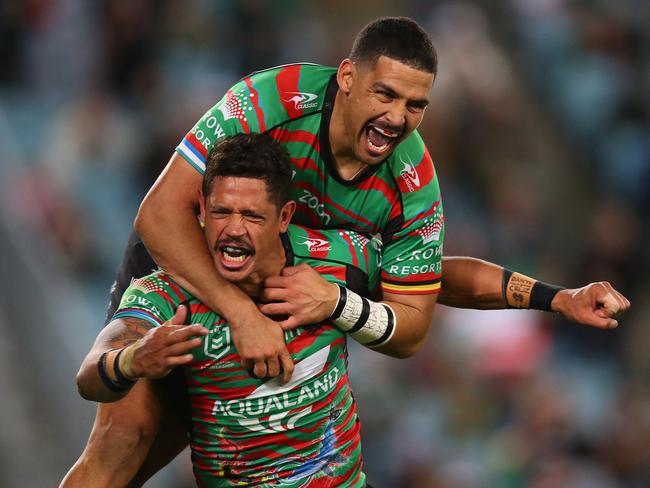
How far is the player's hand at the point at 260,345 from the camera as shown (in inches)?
171

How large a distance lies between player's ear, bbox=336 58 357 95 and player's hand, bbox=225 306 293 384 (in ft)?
2.90

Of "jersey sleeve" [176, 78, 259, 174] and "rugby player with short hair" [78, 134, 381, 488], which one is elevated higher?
"jersey sleeve" [176, 78, 259, 174]

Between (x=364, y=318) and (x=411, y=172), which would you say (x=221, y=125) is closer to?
(x=411, y=172)

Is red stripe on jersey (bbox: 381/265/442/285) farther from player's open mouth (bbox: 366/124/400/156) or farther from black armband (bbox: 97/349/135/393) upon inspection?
black armband (bbox: 97/349/135/393)

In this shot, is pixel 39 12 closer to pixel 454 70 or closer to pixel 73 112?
pixel 73 112

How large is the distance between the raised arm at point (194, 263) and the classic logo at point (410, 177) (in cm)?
72

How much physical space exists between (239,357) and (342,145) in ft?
2.84

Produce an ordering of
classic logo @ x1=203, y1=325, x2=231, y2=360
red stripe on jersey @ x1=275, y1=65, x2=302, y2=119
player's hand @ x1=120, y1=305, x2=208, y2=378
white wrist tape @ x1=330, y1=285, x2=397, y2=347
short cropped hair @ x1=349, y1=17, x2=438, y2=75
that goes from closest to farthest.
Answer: player's hand @ x1=120, y1=305, x2=208, y2=378, classic logo @ x1=203, y1=325, x2=231, y2=360, white wrist tape @ x1=330, y1=285, x2=397, y2=347, short cropped hair @ x1=349, y1=17, x2=438, y2=75, red stripe on jersey @ x1=275, y1=65, x2=302, y2=119

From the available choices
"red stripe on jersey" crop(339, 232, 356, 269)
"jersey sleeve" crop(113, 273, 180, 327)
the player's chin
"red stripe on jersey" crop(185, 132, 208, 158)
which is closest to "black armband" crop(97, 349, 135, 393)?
"jersey sleeve" crop(113, 273, 180, 327)

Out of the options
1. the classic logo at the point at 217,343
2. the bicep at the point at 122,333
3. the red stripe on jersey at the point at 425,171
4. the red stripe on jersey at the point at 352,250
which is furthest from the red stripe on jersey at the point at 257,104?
the bicep at the point at 122,333

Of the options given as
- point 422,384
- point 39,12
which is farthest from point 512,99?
point 39,12

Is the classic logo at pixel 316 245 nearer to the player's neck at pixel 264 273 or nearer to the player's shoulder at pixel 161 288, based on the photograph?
→ the player's neck at pixel 264 273

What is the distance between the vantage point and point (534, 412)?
8242 mm

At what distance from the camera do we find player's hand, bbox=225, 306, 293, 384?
434 cm
